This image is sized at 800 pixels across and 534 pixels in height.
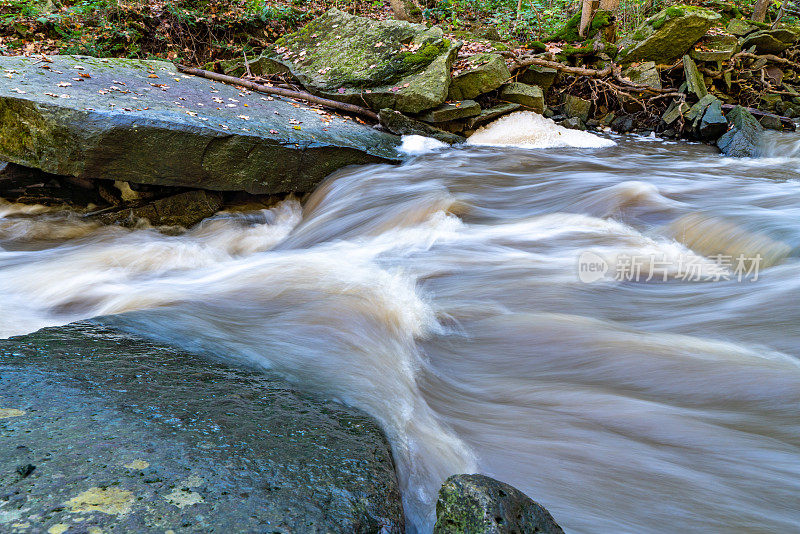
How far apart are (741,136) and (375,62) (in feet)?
18.5

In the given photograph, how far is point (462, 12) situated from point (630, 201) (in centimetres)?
1153

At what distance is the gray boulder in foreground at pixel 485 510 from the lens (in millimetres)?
1292

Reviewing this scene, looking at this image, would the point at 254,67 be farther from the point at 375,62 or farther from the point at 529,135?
the point at 529,135

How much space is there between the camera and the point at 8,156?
15.6ft

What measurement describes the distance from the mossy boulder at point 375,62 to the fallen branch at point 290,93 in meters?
0.15

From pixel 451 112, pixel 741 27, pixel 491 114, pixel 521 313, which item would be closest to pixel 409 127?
pixel 451 112

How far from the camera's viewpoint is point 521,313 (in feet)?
10.8

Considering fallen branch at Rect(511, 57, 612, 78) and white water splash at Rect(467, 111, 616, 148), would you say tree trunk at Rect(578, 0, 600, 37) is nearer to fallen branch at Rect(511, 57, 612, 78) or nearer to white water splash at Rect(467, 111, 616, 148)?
fallen branch at Rect(511, 57, 612, 78)

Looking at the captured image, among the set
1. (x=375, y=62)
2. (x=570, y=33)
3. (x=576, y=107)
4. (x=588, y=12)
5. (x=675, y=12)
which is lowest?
(x=576, y=107)

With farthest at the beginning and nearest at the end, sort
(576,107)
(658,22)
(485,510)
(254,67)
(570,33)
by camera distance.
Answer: (570,33) < (658,22) < (576,107) < (254,67) < (485,510)

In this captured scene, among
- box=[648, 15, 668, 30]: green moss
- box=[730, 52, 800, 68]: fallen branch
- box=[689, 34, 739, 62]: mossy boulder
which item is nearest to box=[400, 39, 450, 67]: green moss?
box=[648, 15, 668, 30]: green moss

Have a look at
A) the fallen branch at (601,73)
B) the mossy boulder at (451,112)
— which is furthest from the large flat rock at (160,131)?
the fallen branch at (601,73)

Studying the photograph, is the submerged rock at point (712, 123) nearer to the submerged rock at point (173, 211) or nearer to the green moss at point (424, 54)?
the green moss at point (424, 54)

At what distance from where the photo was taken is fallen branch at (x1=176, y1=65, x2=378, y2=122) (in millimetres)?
7422
